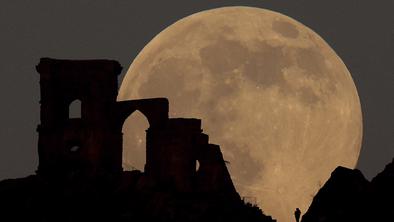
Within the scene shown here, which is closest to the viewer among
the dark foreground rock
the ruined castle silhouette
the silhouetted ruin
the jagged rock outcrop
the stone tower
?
the jagged rock outcrop

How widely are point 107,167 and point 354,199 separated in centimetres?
1735

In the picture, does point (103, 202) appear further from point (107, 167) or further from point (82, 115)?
point (82, 115)

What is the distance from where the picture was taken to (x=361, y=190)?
127 feet

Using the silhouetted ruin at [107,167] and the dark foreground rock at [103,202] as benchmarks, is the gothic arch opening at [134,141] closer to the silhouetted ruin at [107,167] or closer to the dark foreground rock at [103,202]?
the silhouetted ruin at [107,167]

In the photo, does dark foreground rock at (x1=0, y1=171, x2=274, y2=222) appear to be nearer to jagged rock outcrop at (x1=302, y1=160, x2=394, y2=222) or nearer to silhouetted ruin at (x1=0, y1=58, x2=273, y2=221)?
silhouetted ruin at (x1=0, y1=58, x2=273, y2=221)

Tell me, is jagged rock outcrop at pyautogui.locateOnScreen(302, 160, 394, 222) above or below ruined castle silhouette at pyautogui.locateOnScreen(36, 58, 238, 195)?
below

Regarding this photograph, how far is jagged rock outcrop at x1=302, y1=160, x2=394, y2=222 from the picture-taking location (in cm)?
3659

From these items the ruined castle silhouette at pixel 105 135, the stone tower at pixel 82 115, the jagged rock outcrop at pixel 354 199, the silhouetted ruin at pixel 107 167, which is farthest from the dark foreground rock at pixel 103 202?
the jagged rock outcrop at pixel 354 199

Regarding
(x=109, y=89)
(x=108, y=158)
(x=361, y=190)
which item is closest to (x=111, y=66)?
(x=109, y=89)

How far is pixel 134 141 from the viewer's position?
183 ft

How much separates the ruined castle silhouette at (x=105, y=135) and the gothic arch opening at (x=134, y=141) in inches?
74.4

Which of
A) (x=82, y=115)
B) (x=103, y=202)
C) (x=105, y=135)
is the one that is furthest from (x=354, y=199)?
(x=82, y=115)

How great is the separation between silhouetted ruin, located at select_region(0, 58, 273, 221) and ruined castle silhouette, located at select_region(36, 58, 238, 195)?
0.05 m

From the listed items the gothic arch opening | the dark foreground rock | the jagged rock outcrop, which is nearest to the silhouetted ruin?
the dark foreground rock
